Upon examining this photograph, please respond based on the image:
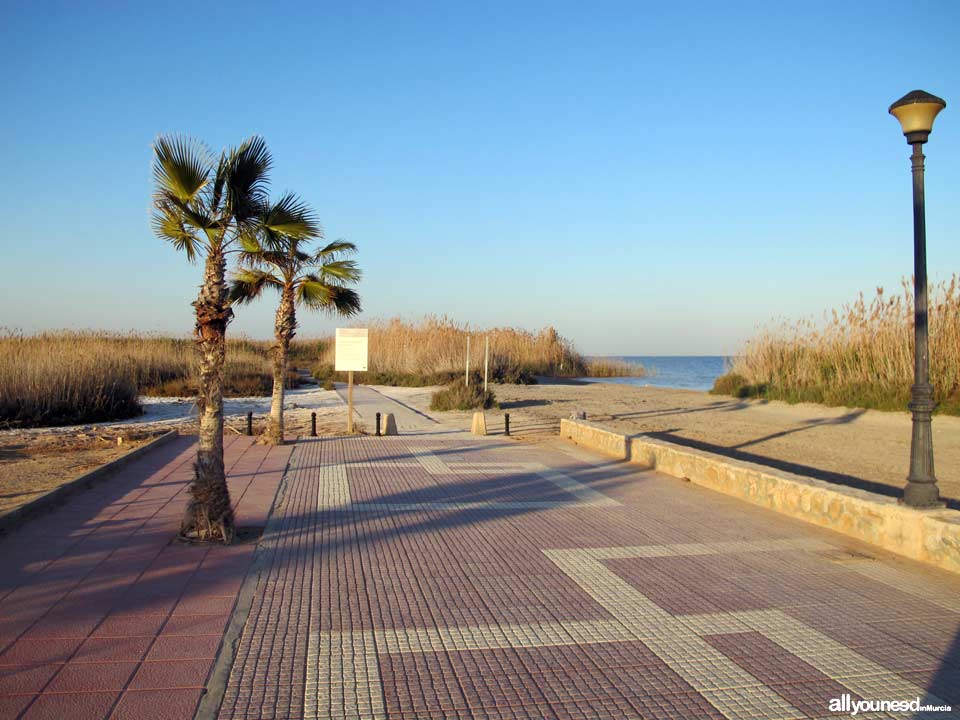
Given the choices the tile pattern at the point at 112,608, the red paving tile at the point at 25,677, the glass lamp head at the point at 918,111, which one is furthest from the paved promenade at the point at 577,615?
the glass lamp head at the point at 918,111

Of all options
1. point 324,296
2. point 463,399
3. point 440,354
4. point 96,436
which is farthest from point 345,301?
point 440,354

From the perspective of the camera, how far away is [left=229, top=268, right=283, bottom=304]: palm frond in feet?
48.3

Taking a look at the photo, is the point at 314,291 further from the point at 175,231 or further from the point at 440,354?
the point at 440,354

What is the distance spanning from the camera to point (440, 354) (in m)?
37.6

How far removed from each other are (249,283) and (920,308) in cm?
1128

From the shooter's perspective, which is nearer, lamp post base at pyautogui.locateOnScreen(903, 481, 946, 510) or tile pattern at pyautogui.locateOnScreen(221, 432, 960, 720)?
tile pattern at pyautogui.locateOnScreen(221, 432, 960, 720)

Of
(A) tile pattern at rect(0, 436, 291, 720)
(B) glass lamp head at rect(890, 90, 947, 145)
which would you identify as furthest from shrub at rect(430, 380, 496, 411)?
(B) glass lamp head at rect(890, 90, 947, 145)

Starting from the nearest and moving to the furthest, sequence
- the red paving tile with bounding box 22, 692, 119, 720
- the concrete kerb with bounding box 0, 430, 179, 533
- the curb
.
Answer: the red paving tile with bounding box 22, 692, 119, 720, the curb, the concrete kerb with bounding box 0, 430, 179, 533

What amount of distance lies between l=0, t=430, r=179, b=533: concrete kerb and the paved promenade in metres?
2.44

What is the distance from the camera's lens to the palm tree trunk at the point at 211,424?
723 centimetres

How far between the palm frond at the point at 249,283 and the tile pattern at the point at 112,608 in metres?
6.11

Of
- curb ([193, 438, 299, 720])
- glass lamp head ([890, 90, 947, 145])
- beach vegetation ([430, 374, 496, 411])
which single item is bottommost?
curb ([193, 438, 299, 720])

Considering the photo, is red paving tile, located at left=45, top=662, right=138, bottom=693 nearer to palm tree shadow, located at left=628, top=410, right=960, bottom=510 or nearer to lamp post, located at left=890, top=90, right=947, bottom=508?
lamp post, located at left=890, top=90, right=947, bottom=508

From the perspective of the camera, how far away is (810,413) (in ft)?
73.0
